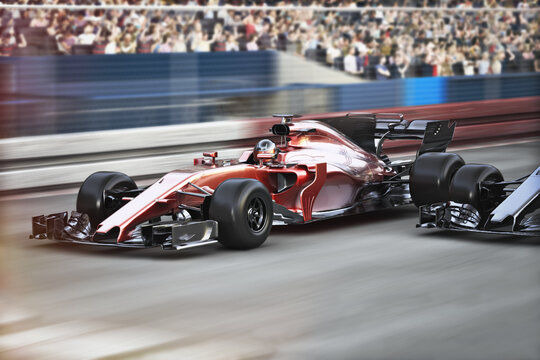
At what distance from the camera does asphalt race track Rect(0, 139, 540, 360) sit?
4973mm

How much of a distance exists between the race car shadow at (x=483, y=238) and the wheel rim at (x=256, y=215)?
1548 millimetres

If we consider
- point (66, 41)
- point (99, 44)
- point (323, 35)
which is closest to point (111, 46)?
point (99, 44)

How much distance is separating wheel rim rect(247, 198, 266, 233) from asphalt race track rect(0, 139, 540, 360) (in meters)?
0.19

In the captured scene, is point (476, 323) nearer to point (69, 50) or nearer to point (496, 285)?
point (496, 285)

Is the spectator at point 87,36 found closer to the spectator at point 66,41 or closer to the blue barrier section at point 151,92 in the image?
the spectator at point 66,41

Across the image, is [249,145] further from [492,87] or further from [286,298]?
[286,298]

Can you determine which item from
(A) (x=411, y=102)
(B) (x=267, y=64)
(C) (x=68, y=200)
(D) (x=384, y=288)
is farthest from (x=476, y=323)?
(A) (x=411, y=102)

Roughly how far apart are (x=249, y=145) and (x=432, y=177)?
4.43 m

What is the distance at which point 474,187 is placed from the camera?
8.16 m

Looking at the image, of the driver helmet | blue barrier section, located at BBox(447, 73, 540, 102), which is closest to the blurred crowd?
blue barrier section, located at BBox(447, 73, 540, 102)

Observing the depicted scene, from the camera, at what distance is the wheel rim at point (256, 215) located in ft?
24.7

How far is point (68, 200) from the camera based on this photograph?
1040 cm

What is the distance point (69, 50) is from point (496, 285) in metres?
6.71

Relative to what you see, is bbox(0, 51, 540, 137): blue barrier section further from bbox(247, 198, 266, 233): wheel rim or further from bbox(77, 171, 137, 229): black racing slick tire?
bbox(247, 198, 266, 233): wheel rim
